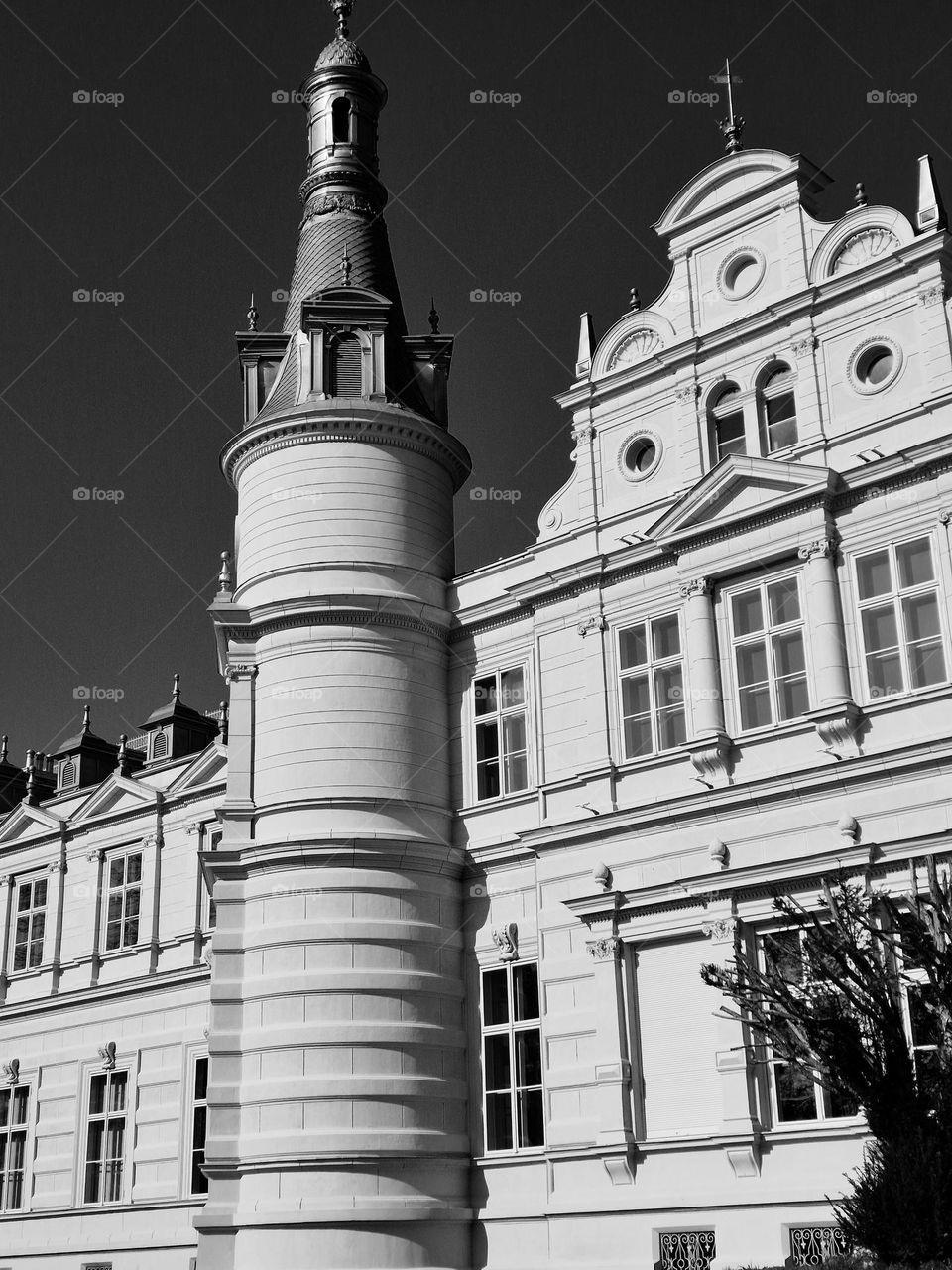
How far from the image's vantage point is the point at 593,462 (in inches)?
1023

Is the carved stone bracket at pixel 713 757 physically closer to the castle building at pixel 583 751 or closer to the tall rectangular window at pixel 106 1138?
the castle building at pixel 583 751

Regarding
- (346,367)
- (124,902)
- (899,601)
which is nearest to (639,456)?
(899,601)

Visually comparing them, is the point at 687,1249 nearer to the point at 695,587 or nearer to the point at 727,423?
the point at 695,587

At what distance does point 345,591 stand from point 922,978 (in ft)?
38.7

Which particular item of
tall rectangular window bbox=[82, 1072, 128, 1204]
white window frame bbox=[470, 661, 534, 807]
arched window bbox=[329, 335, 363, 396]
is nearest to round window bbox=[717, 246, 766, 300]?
arched window bbox=[329, 335, 363, 396]

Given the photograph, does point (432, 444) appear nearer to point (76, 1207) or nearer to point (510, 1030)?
point (510, 1030)

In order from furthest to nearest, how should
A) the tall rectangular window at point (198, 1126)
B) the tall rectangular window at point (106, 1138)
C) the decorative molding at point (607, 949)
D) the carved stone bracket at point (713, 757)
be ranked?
1. the tall rectangular window at point (106, 1138)
2. the tall rectangular window at point (198, 1126)
3. the decorative molding at point (607, 949)
4. the carved stone bracket at point (713, 757)

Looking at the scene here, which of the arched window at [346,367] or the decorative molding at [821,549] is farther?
the arched window at [346,367]

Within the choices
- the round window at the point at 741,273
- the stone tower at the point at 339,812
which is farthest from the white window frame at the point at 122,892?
the round window at the point at 741,273

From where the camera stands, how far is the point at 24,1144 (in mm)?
33750

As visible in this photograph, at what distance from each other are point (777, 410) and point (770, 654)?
168 inches

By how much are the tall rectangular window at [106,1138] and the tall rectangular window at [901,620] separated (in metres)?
19.5

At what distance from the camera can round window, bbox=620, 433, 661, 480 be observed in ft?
82.9

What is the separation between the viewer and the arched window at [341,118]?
3148 centimetres
